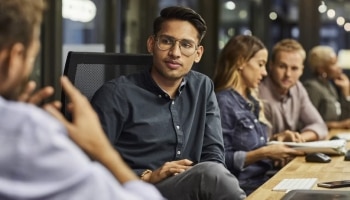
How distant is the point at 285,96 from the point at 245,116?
0.99 meters

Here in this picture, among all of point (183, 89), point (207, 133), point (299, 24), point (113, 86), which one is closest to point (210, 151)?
point (207, 133)

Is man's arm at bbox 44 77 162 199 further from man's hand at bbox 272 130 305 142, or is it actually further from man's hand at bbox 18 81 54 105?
man's hand at bbox 272 130 305 142

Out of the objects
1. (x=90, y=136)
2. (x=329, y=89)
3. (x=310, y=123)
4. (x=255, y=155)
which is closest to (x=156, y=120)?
(x=255, y=155)

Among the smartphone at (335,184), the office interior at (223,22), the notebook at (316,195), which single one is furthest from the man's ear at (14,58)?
the office interior at (223,22)

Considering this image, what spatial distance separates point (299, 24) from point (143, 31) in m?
1.77

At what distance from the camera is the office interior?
595 centimetres

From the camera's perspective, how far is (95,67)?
8.31 ft

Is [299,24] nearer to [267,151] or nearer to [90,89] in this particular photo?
[267,151]

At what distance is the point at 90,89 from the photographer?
8.21 feet

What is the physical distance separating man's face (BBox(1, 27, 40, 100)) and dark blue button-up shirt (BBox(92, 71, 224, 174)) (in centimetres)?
122

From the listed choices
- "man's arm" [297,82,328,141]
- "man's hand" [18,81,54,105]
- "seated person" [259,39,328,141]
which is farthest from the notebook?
"seated person" [259,39,328,141]

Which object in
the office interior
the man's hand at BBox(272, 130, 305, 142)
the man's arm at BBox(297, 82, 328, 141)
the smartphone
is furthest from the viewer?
the office interior

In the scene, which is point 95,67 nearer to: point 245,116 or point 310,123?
point 245,116

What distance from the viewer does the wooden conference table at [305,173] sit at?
2064 millimetres
